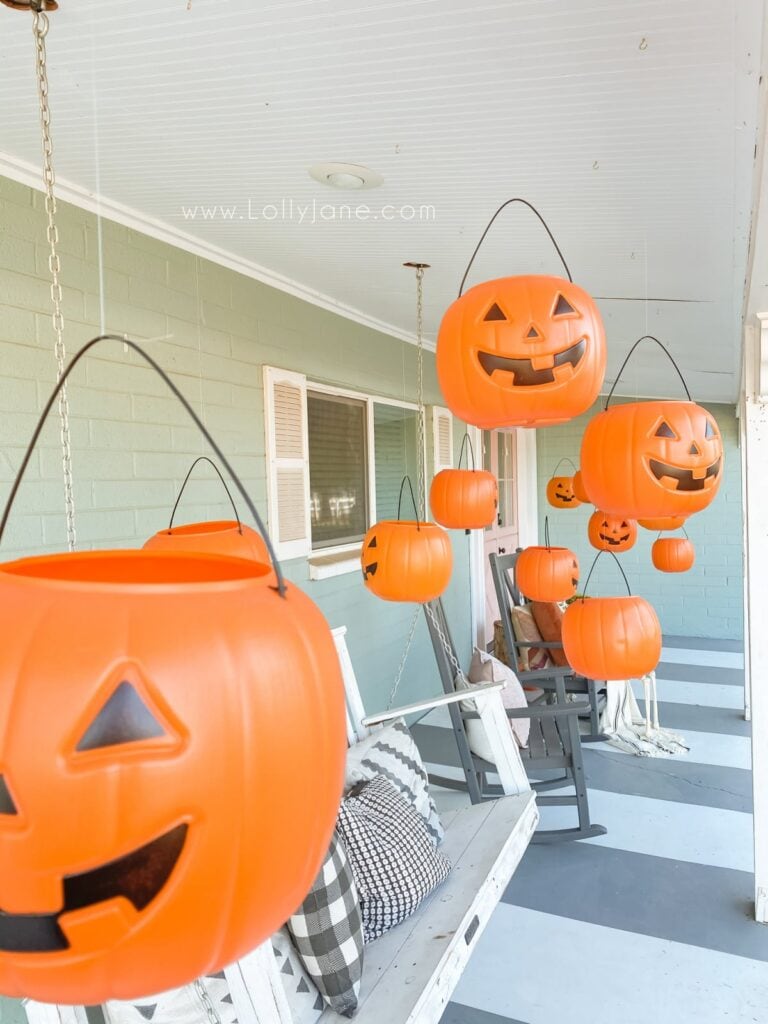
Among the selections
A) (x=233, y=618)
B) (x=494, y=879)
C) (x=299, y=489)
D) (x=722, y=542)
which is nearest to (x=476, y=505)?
(x=299, y=489)

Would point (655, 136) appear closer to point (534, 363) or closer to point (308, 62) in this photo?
point (534, 363)

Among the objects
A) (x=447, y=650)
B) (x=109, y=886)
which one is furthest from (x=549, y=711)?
(x=109, y=886)

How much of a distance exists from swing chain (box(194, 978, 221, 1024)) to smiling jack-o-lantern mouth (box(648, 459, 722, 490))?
1477 mm

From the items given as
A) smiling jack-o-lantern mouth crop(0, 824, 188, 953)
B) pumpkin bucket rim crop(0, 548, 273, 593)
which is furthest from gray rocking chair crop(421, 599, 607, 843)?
smiling jack-o-lantern mouth crop(0, 824, 188, 953)

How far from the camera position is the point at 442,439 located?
4.86m

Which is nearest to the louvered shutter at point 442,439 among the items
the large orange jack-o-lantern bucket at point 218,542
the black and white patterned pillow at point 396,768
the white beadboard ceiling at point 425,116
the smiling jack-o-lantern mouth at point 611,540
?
the smiling jack-o-lantern mouth at point 611,540

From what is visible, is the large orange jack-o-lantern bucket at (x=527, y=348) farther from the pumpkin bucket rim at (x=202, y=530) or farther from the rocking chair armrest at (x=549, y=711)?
the rocking chair armrest at (x=549, y=711)

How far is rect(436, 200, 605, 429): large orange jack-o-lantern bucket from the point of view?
1283 millimetres

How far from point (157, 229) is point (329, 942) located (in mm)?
2098

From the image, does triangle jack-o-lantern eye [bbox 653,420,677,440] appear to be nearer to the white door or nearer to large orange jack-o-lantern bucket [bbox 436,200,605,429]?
large orange jack-o-lantern bucket [bbox 436,200,605,429]

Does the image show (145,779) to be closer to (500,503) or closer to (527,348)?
(527,348)

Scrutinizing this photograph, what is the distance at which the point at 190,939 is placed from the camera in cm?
49
